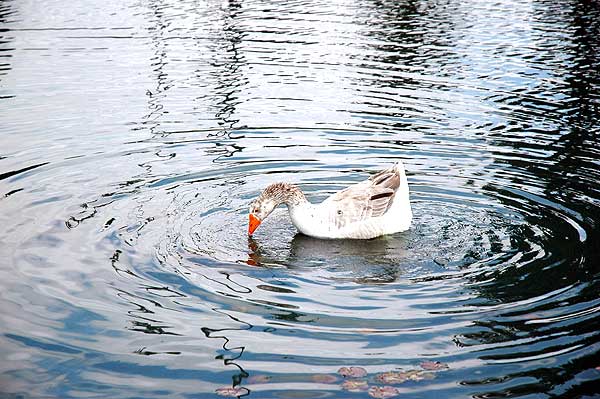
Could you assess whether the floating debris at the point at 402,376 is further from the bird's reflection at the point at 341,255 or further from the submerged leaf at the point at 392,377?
the bird's reflection at the point at 341,255

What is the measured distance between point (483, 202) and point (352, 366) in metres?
5.81

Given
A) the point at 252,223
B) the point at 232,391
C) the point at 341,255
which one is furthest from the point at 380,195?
the point at 232,391

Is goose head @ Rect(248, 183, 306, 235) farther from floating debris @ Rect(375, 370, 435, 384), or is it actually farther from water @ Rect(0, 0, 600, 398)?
floating debris @ Rect(375, 370, 435, 384)

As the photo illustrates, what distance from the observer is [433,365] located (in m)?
8.78

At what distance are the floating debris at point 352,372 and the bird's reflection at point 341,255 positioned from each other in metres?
2.39

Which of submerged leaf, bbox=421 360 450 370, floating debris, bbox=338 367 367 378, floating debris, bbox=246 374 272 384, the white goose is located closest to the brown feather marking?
the white goose

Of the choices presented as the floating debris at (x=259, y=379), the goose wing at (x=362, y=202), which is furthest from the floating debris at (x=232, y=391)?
the goose wing at (x=362, y=202)

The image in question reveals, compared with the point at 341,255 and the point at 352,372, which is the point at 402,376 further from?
the point at 341,255

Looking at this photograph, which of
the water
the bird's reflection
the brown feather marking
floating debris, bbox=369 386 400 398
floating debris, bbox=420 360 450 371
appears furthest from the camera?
the brown feather marking

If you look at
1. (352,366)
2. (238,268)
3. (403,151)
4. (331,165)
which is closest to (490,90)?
(403,151)

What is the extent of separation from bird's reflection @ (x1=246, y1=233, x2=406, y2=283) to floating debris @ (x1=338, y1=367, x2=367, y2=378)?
2390mm

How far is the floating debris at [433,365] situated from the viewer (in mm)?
8727

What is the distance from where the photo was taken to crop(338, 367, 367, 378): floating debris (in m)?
8.61

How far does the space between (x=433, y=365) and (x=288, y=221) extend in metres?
Answer: 5.46
